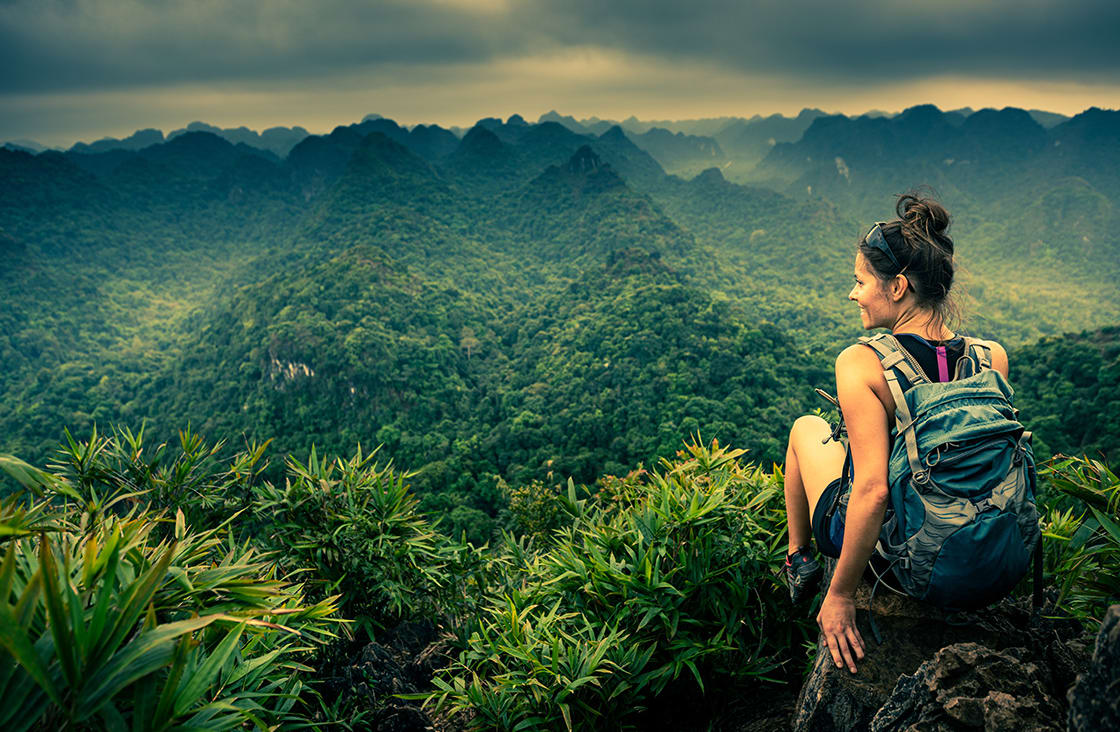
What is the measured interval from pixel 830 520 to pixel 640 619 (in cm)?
106

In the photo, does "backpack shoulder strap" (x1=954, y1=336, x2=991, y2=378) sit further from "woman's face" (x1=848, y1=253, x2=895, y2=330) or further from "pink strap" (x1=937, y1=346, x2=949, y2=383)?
"woman's face" (x1=848, y1=253, x2=895, y2=330)

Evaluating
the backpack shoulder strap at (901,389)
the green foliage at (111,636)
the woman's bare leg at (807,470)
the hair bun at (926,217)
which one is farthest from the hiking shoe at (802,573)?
the green foliage at (111,636)

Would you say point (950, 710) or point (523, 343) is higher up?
point (950, 710)

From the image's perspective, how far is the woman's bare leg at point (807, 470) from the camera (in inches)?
76.2

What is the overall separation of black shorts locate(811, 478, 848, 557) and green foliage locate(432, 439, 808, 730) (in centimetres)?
67

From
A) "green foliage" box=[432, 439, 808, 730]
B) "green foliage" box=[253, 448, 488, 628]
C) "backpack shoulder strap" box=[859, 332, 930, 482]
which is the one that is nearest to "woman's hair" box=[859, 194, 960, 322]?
"backpack shoulder strap" box=[859, 332, 930, 482]

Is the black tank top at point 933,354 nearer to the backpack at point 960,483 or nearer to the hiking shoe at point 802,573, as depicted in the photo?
the backpack at point 960,483

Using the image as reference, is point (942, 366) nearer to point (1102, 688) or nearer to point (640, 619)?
point (1102, 688)

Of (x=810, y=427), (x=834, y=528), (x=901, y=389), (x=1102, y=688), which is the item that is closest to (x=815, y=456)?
(x=810, y=427)

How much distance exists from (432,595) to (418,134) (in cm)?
16444

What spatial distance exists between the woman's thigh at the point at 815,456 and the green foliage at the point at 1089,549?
0.91 metres

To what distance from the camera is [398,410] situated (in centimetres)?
3425

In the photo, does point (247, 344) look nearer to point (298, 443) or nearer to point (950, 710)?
point (298, 443)

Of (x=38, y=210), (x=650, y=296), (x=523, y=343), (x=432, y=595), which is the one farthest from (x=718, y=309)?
(x=38, y=210)
